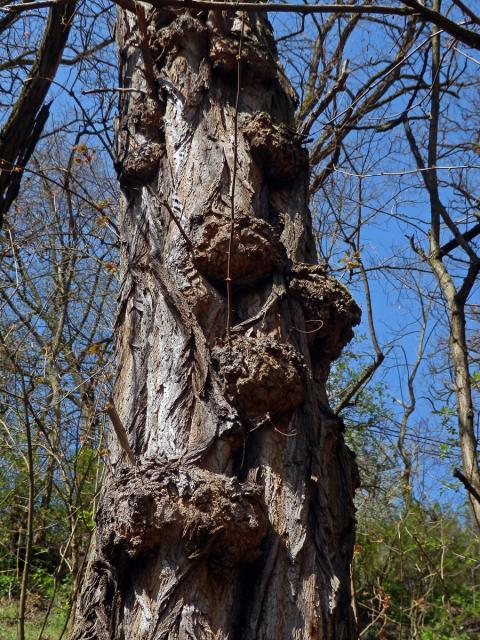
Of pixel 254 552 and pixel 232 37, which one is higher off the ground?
pixel 232 37

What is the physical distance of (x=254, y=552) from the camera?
1704 mm

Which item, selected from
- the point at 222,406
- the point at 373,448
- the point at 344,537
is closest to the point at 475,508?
the point at 344,537

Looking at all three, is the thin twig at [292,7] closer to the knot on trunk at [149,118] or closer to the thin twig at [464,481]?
the knot on trunk at [149,118]

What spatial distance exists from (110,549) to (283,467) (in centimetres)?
49

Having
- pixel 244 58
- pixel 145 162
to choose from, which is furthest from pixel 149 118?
pixel 244 58

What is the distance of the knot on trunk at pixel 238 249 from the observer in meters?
2.15

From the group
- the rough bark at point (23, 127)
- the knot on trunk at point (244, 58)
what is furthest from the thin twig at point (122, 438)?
the rough bark at point (23, 127)

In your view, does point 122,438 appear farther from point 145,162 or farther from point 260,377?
point 145,162

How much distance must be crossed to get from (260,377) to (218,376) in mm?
122

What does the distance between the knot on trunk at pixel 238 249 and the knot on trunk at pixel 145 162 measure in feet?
1.35

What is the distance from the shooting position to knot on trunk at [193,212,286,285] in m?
2.15

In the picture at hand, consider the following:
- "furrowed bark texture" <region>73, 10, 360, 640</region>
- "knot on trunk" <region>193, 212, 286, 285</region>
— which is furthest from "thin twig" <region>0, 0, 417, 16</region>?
"knot on trunk" <region>193, 212, 286, 285</region>

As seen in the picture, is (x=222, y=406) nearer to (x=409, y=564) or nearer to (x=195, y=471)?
(x=195, y=471)

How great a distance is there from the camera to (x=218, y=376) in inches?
76.9
